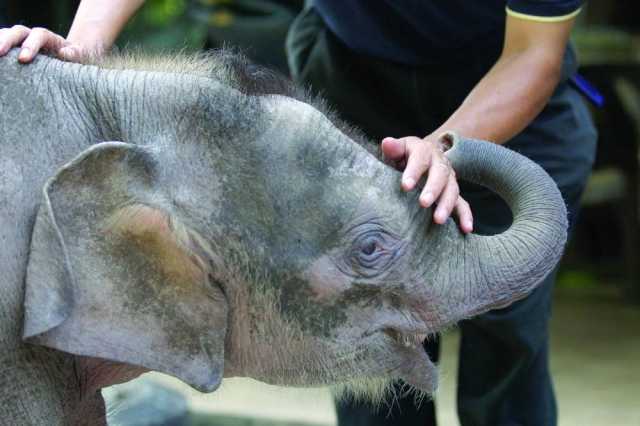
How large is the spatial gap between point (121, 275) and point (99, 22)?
37.5 inches

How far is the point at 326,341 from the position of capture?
2824mm

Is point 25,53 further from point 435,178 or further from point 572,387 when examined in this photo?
point 572,387

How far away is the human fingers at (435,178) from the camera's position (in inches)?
108

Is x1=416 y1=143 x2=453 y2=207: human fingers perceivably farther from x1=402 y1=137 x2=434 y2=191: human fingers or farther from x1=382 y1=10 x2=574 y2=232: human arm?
x1=382 y1=10 x2=574 y2=232: human arm

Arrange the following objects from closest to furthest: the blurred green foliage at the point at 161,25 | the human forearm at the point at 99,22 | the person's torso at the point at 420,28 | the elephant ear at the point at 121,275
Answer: the elephant ear at the point at 121,275 → the human forearm at the point at 99,22 → the person's torso at the point at 420,28 → the blurred green foliage at the point at 161,25

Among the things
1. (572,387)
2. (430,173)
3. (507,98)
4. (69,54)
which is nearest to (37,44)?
(69,54)

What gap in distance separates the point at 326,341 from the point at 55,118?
70 cm

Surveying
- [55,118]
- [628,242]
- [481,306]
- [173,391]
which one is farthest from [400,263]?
[628,242]

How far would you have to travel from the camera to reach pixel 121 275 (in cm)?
260

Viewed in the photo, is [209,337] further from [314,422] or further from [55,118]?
[314,422]

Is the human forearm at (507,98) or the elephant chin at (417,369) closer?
the elephant chin at (417,369)

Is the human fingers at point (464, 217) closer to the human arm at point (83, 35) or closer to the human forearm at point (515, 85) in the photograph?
the human forearm at point (515, 85)

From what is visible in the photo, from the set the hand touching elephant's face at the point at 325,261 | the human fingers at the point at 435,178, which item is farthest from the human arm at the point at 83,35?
the human fingers at the point at 435,178

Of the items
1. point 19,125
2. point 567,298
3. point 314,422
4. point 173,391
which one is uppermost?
point 19,125
